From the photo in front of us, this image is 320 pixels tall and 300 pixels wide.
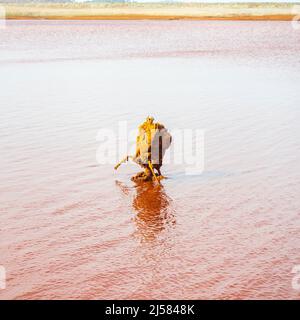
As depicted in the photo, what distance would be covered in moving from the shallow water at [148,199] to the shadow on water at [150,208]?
0.01 m

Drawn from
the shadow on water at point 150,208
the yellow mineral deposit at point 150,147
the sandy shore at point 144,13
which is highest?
the sandy shore at point 144,13

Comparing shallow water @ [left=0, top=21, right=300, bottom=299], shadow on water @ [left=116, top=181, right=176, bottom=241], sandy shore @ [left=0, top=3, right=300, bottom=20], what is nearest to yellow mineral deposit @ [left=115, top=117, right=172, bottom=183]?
shadow on water @ [left=116, top=181, right=176, bottom=241]

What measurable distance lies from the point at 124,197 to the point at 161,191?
22.7 inches

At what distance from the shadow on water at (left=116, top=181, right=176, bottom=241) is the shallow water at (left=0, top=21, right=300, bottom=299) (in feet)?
0.05

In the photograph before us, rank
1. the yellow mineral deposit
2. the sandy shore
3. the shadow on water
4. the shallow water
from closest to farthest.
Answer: the shallow water → the shadow on water → the yellow mineral deposit → the sandy shore

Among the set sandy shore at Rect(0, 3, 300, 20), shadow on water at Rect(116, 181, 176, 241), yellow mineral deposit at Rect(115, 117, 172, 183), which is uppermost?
sandy shore at Rect(0, 3, 300, 20)

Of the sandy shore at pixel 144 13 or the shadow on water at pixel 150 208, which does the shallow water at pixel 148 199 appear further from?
the sandy shore at pixel 144 13

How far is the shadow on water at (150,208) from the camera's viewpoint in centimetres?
668

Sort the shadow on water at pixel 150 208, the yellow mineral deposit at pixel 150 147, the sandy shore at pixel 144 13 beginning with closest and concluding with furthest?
the shadow on water at pixel 150 208, the yellow mineral deposit at pixel 150 147, the sandy shore at pixel 144 13

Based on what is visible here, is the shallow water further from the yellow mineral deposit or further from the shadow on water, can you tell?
the yellow mineral deposit

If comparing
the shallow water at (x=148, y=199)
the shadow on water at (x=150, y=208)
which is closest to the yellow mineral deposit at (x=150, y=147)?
the shadow on water at (x=150, y=208)

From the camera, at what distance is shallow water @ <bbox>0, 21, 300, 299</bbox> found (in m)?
5.55

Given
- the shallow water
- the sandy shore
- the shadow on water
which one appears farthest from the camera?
the sandy shore

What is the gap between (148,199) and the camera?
7.69 m
